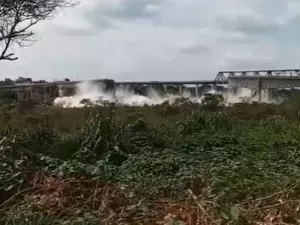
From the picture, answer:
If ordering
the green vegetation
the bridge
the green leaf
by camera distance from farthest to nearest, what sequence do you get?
the bridge → the green vegetation → the green leaf

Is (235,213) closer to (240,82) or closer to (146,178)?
(146,178)

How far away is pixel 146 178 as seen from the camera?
649cm

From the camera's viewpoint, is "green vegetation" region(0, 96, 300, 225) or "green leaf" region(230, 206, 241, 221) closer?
"green leaf" region(230, 206, 241, 221)

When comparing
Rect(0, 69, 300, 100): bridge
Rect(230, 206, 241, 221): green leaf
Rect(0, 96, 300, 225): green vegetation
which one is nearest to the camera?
Rect(230, 206, 241, 221): green leaf

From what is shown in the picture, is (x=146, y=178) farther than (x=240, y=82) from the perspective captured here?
No

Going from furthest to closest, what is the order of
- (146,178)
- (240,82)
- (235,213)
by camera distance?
1. (240,82)
2. (146,178)
3. (235,213)

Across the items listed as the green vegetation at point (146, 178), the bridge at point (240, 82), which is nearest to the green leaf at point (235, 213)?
the green vegetation at point (146, 178)

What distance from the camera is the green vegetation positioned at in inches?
186

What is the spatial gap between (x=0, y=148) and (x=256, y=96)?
21.3 metres

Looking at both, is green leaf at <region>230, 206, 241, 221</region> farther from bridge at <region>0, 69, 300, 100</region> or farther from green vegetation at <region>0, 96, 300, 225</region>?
bridge at <region>0, 69, 300, 100</region>

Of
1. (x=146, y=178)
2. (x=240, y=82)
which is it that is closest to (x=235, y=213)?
(x=146, y=178)

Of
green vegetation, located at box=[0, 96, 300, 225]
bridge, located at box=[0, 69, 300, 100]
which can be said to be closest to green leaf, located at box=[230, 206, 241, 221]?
green vegetation, located at box=[0, 96, 300, 225]

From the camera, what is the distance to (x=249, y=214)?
4.60 meters

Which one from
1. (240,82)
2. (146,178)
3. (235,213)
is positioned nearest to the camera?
(235,213)
